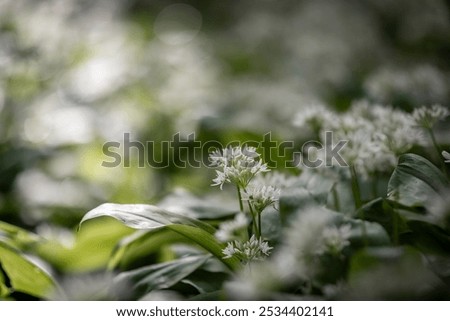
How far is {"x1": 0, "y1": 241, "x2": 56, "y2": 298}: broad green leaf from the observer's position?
558 millimetres

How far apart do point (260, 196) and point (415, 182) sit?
0.45ft

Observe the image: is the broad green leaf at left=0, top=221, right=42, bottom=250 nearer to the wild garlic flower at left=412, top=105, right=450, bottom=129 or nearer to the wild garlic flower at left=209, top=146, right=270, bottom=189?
the wild garlic flower at left=209, top=146, right=270, bottom=189

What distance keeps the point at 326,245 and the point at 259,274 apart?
0.06 metres

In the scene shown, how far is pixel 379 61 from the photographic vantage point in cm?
129

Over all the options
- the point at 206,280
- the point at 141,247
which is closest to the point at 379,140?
the point at 206,280

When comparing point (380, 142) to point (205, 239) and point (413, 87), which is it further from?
point (413, 87)

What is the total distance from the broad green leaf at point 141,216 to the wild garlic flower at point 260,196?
3.0 inches

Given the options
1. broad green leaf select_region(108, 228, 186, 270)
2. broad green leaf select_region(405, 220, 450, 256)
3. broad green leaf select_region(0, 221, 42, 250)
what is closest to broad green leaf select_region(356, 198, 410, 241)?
broad green leaf select_region(405, 220, 450, 256)

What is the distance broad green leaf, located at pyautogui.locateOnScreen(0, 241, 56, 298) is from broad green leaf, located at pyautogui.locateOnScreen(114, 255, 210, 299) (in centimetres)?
8

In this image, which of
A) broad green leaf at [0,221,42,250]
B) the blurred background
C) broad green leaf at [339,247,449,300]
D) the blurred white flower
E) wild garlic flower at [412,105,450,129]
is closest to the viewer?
broad green leaf at [339,247,449,300]

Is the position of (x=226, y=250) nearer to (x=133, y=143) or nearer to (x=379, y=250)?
(x=379, y=250)

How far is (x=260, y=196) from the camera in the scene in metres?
0.47

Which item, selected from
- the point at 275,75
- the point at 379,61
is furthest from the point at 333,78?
the point at 275,75

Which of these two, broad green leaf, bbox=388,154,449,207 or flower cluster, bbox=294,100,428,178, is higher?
flower cluster, bbox=294,100,428,178
